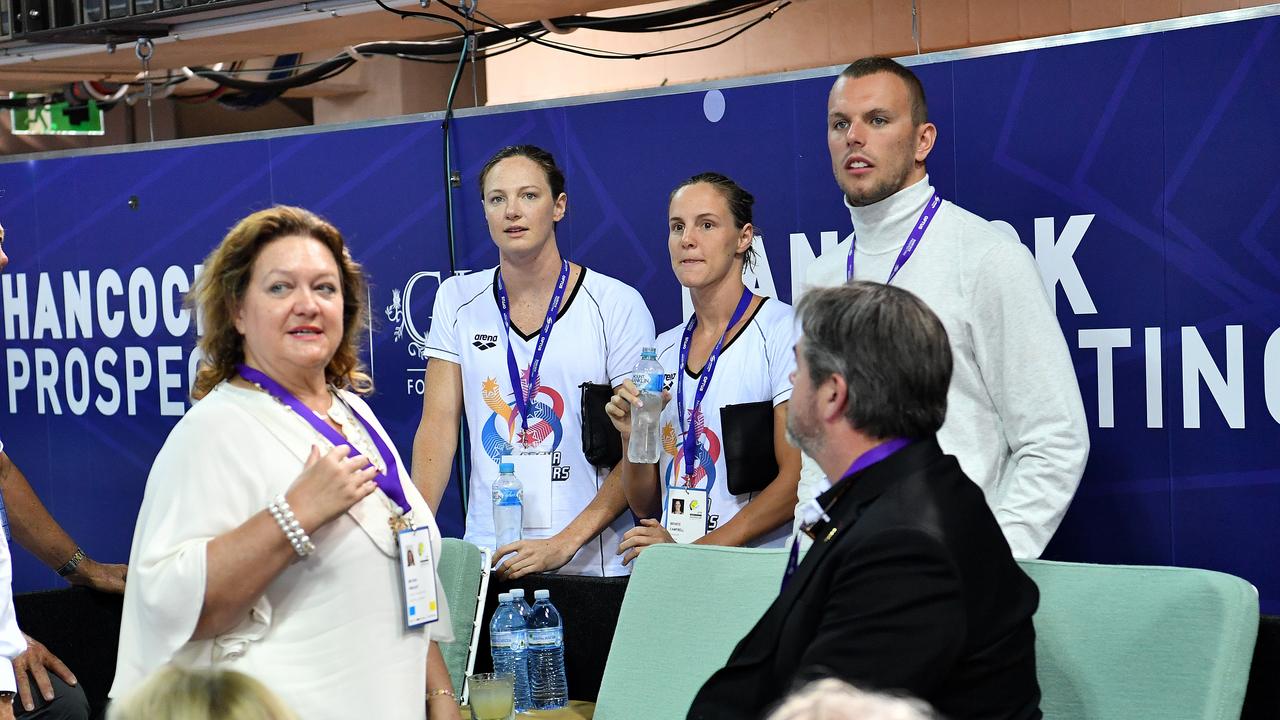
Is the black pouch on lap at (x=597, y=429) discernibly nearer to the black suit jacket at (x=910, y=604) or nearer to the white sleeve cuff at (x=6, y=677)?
the white sleeve cuff at (x=6, y=677)

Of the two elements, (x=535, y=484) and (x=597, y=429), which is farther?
(x=535, y=484)

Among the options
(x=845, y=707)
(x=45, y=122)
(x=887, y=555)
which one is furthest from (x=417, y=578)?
(x=45, y=122)

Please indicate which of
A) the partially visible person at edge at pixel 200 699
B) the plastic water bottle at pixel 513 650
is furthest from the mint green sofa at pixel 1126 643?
the partially visible person at edge at pixel 200 699

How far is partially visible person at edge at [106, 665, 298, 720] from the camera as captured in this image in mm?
1246

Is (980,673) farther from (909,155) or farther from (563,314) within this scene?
(563,314)

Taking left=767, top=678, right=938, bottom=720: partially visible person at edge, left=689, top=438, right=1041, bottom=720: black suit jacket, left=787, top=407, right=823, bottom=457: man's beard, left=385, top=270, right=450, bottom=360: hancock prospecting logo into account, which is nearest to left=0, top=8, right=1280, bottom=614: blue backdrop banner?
left=385, top=270, right=450, bottom=360: hancock prospecting logo

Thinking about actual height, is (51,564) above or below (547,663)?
above

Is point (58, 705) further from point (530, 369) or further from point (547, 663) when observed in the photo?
point (530, 369)

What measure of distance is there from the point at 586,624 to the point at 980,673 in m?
1.67

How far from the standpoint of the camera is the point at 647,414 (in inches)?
139

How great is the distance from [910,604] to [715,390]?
5.64ft

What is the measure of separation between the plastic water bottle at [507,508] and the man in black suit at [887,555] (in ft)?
6.10

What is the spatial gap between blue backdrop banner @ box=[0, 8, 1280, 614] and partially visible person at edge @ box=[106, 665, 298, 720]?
266 centimetres

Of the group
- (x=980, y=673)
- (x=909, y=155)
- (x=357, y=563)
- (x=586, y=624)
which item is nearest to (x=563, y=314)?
(x=586, y=624)
